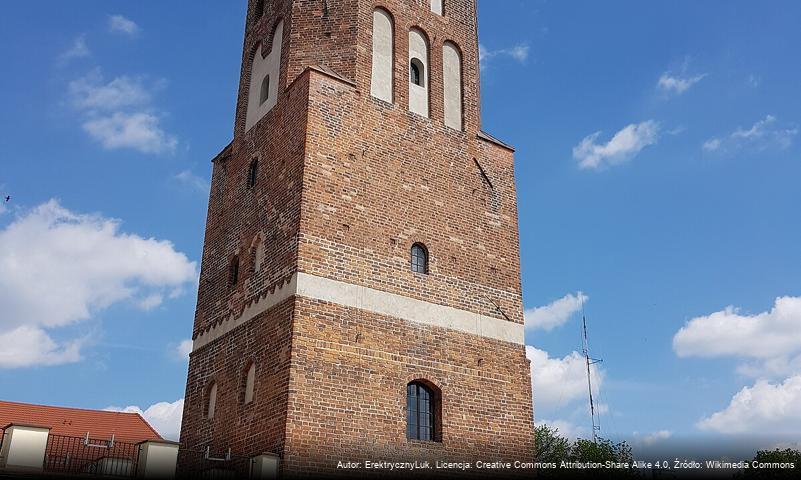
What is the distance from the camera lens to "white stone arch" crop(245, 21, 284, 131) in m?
18.3

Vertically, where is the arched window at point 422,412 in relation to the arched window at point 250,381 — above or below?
below

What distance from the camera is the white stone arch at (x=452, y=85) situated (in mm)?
18656

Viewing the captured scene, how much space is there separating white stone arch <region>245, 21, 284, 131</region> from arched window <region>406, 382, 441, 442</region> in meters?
7.22

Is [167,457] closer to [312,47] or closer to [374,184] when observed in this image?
[374,184]

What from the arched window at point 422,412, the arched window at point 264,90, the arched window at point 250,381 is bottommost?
the arched window at point 422,412

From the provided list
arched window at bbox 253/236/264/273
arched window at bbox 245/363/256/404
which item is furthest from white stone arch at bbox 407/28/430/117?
arched window at bbox 245/363/256/404

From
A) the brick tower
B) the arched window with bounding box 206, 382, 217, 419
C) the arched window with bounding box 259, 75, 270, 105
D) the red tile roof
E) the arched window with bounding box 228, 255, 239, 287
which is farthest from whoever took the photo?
the red tile roof

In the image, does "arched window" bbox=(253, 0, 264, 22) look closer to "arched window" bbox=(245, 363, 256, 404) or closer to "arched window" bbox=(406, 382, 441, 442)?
"arched window" bbox=(245, 363, 256, 404)

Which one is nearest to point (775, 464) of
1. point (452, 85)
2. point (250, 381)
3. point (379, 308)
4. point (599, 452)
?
point (599, 452)

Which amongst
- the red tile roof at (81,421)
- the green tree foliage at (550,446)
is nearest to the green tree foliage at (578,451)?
the green tree foliage at (550,446)

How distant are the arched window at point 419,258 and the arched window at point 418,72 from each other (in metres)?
3.40

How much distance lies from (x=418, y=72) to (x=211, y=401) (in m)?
8.71

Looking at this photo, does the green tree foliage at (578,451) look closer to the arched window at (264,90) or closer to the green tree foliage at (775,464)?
the green tree foliage at (775,464)

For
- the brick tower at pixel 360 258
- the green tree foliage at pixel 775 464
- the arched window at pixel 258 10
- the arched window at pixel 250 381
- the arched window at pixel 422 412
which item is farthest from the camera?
the green tree foliage at pixel 775 464
